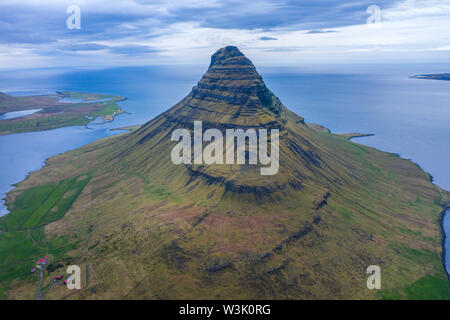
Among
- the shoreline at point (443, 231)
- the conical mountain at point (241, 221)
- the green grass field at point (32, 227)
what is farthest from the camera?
the shoreline at point (443, 231)

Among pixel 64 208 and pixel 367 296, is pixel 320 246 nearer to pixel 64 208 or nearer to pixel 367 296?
pixel 367 296

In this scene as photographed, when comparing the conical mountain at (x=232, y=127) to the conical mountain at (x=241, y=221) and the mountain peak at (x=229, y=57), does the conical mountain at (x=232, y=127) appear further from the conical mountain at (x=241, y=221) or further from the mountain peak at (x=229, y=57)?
the conical mountain at (x=241, y=221)

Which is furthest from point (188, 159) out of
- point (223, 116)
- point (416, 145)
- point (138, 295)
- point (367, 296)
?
point (416, 145)

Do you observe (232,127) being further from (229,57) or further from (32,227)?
(32,227)
